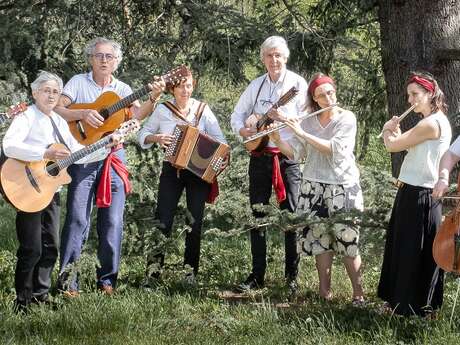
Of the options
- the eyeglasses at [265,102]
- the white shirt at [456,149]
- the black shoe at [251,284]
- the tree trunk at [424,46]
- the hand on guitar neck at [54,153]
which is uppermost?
the tree trunk at [424,46]

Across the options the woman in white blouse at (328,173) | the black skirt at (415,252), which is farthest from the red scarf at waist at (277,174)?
the black skirt at (415,252)

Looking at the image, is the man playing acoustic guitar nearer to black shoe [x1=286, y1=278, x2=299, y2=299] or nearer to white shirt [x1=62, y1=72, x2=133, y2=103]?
white shirt [x1=62, y1=72, x2=133, y2=103]

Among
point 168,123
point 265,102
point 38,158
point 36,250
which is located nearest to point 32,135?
point 38,158

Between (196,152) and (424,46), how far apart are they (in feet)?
7.66

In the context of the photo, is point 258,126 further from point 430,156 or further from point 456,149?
point 456,149

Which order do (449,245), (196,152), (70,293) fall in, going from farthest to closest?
(196,152), (70,293), (449,245)

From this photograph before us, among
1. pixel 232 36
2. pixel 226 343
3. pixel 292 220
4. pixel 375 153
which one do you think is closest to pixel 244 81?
pixel 232 36

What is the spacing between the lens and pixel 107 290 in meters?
6.07

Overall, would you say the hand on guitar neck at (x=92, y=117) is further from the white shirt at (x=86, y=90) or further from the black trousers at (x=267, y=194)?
the black trousers at (x=267, y=194)

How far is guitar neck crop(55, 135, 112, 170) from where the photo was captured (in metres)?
5.62

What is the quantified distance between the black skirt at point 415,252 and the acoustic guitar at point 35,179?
7.12 ft

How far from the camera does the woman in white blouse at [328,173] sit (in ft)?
18.7

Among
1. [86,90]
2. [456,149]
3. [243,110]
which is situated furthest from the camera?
[243,110]

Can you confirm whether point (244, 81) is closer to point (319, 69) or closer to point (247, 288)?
point (319, 69)
